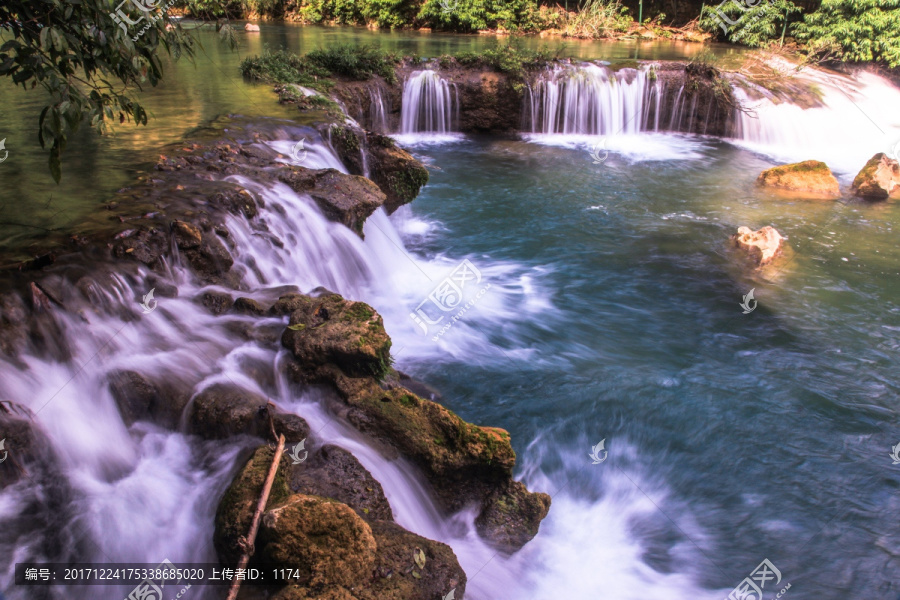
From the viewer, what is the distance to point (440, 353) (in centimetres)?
640

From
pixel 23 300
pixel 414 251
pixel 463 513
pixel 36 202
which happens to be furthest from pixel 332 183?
pixel 463 513

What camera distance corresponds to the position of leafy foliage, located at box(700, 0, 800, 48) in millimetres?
20812

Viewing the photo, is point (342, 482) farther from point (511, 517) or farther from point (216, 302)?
point (216, 302)

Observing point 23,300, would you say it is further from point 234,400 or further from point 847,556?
point 847,556

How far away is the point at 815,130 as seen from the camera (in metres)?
15.4

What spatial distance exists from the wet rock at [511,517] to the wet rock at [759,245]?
6091 millimetres

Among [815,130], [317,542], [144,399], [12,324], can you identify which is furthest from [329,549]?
[815,130]

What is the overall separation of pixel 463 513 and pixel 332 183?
4407 mm

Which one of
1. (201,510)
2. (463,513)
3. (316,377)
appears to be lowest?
(463,513)

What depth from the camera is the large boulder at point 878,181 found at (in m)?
11.3

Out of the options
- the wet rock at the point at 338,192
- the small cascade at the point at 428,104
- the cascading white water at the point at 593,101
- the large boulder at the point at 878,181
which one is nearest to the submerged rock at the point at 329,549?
the wet rock at the point at 338,192

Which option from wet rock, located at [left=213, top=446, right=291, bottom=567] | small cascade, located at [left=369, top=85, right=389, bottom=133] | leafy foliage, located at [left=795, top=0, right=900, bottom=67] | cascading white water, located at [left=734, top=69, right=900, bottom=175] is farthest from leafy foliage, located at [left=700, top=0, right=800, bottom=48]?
wet rock, located at [left=213, top=446, right=291, bottom=567]

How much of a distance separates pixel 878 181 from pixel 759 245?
4.80 meters

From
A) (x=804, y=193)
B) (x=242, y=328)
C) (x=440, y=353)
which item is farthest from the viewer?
(x=804, y=193)
